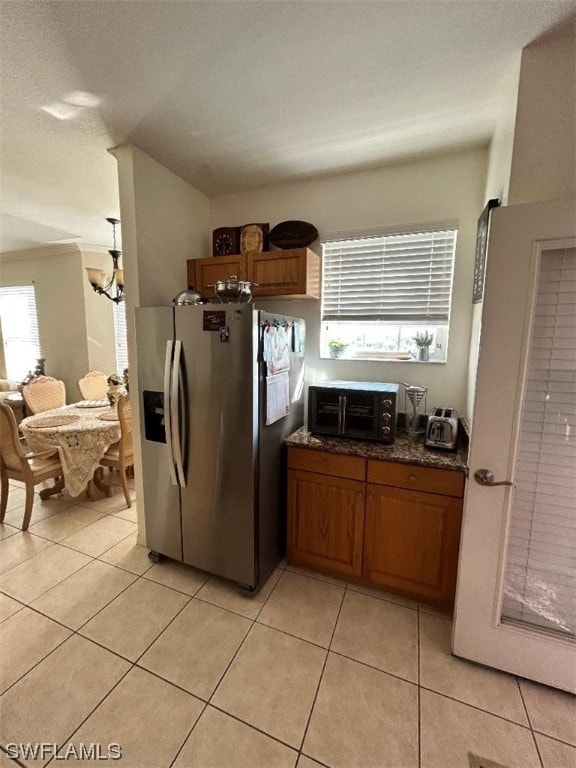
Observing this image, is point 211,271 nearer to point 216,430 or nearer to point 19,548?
point 216,430

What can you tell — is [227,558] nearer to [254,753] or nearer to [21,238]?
[254,753]

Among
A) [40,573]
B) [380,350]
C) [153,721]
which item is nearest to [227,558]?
[153,721]

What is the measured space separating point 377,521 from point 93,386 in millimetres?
3739

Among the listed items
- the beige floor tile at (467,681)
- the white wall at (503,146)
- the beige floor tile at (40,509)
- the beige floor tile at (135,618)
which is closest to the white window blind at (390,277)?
the white wall at (503,146)

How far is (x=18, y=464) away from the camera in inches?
100

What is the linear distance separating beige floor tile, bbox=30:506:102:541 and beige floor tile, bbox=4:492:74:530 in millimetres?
72

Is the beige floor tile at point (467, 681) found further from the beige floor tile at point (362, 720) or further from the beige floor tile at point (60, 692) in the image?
the beige floor tile at point (60, 692)

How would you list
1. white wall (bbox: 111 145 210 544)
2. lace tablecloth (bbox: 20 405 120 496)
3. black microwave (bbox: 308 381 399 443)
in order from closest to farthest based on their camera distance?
1. black microwave (bbox: 308 381 399 443)
2. white wall (bbox: 111 145 210 544)
3. lace tablecloth (bbox: 20 405 120 496)

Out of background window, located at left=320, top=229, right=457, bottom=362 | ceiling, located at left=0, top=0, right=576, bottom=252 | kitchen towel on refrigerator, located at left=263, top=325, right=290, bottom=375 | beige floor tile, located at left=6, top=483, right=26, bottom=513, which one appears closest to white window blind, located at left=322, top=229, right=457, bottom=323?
background window, located at left=320, top=229, right=457, bottom=362

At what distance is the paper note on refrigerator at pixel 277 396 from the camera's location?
189cm

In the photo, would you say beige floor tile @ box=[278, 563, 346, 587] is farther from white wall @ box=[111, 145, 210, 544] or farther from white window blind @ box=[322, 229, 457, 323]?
white window blind @ box=[322, 229, 457, 323]

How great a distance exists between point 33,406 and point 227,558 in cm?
312

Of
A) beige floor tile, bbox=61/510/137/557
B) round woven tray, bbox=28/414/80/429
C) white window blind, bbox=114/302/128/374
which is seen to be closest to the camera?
beige floor tile, bbox=61/510/137/557

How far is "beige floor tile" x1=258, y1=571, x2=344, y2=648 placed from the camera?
5.65 feet
